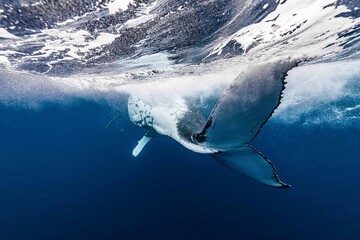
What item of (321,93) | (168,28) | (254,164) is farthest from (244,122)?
(321,93)

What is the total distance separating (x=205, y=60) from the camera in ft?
32.6

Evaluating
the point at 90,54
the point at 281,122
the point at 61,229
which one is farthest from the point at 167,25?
the point at 281,122

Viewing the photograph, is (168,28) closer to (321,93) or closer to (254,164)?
(254,164)

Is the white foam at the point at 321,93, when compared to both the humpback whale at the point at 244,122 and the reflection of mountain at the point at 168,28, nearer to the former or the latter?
the reflection of mountain at the point at 168,28

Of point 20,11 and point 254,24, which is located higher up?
point 20,11

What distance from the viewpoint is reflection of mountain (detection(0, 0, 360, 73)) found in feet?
14.9

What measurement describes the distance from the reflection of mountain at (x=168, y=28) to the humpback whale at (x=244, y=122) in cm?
229

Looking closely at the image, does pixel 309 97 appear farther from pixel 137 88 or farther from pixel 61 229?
pixel 61 229

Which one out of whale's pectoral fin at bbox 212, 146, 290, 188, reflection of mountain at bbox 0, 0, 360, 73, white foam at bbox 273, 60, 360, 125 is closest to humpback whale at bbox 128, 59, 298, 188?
whale's pectoral fin at bbox 212, 146, 290, 188

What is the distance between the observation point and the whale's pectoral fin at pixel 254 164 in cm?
380

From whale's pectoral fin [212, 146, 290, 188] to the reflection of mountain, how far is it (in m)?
2.78

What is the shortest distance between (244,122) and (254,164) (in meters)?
0.97

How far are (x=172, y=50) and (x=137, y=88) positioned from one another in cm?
610

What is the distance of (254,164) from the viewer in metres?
3.91
